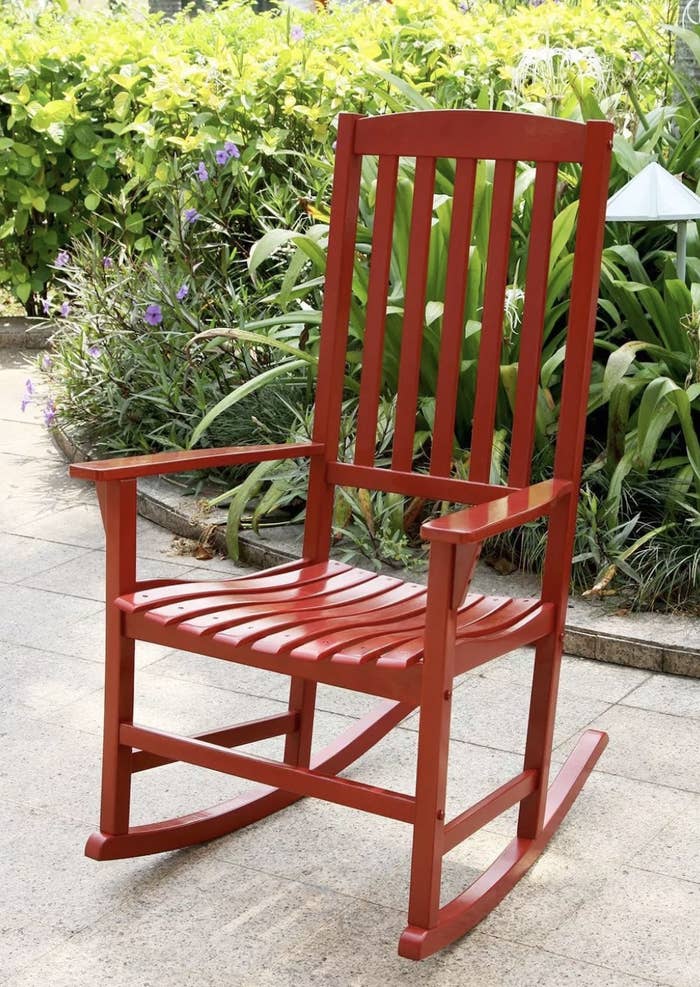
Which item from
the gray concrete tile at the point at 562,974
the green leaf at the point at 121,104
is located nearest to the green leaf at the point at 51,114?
the green leaf at the point at 121,104

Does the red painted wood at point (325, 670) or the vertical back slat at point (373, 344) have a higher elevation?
the vertical back slat at point (373, 344)

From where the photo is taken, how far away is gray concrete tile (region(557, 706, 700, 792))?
9.12 feet

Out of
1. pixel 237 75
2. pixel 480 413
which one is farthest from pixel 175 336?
pixel 480 413

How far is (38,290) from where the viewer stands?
6.95 meters

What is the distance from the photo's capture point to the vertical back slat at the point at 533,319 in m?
2.45

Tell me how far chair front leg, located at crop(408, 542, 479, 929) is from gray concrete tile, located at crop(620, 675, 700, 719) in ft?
3.83

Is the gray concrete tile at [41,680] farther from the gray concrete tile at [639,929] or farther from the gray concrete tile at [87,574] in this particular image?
the gray concrete tile at [639,929]

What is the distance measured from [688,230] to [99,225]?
342 cm

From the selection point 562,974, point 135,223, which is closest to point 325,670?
→ point 562,974

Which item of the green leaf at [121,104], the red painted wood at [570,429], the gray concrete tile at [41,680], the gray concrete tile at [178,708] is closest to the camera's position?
the red painted wood at [570,429]

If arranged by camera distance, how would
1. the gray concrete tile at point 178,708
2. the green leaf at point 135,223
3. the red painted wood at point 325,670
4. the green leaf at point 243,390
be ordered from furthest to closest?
the green leaf at point 135,223 < the green leaf at point 243,390 < the gray concrete tile at point 178,708 < the red painted wood at point 325,670

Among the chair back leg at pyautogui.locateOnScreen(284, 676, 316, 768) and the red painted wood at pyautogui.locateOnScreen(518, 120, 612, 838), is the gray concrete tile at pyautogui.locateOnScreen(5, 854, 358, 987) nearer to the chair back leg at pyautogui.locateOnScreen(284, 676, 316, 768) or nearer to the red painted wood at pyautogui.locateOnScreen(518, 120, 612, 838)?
the chair back leg at pyautogui.locateOnScreen(284, 676, 316, 768)

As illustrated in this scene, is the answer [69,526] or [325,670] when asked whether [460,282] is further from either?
[69,526]

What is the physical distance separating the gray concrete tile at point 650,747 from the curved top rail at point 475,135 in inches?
49.9
